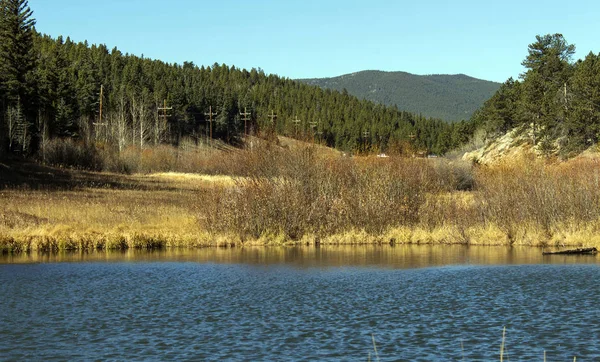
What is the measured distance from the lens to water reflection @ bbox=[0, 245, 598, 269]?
110 ft

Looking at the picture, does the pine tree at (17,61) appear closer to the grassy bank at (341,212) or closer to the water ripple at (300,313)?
the grassy bank at (341,212)

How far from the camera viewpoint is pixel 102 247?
40.0m

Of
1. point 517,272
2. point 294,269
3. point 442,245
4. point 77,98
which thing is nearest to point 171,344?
point 294,269

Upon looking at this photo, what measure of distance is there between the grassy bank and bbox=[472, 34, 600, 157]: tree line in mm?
34209

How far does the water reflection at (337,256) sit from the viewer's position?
33406 mm

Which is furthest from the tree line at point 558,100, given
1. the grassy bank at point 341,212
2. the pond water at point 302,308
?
the pond water at point 302,308

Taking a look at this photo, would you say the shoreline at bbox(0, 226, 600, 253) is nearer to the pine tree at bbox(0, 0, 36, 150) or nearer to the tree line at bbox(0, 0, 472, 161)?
the tree line at bbox(0, 0, 472, 161)

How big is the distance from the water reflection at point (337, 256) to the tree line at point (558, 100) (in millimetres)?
39691

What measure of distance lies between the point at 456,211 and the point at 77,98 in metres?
107

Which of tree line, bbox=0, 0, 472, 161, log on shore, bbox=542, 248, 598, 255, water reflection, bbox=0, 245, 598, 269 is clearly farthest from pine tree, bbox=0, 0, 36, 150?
log on shore, bbox=542, 248, 598, 255

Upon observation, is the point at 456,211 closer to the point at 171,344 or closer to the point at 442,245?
the point at 442,245

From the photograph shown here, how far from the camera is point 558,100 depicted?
87.4m

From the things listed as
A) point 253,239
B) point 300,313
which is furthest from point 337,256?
point 300,313

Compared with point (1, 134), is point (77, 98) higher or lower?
higher
